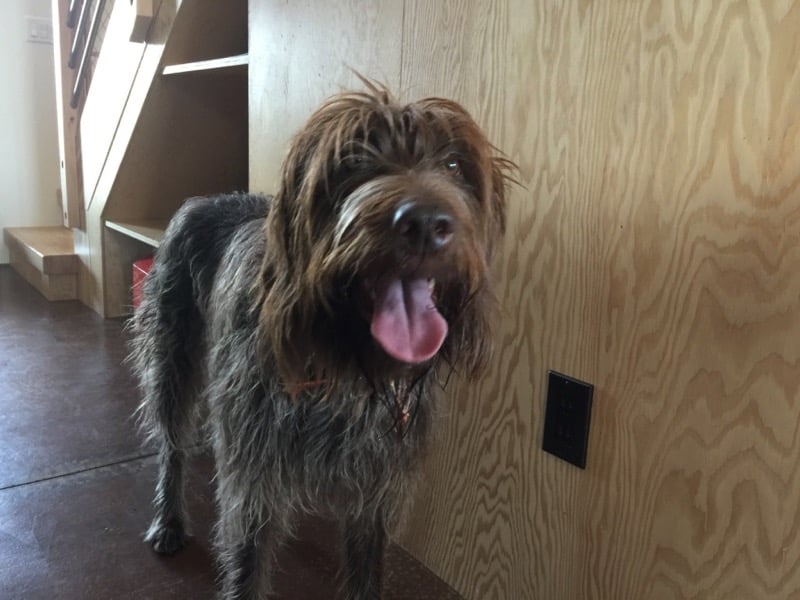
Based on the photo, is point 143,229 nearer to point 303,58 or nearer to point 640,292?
point 303,58

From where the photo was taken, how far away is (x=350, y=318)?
1146 mm

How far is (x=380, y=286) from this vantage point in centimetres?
106

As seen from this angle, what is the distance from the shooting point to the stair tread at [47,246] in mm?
4109

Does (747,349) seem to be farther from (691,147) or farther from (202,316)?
(202,316)

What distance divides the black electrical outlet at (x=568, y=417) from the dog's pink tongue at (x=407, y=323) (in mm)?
435

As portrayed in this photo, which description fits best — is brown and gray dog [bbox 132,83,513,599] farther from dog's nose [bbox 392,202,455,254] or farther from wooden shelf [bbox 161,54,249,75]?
wooden shelf [bbox 161,54,249,75]

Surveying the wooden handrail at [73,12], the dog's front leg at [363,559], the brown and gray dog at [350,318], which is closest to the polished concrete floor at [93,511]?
the dog's front leg at [363,559]

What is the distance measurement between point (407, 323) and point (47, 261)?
3.64 metres

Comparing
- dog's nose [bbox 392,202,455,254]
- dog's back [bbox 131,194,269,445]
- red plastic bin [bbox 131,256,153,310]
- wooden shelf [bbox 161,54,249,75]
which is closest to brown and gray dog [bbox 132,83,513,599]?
dog's nose [bbox 392,202,455,254]

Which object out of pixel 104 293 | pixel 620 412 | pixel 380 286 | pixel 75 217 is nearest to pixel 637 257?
pixel 620 412

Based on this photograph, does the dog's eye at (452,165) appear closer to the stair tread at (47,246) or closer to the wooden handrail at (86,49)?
the wooden handrail at (86,49)

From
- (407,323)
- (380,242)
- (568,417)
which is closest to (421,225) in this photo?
(380,242)

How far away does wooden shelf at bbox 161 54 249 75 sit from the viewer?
8.18 feet

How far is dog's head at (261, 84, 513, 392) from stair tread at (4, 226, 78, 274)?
11.0 feet
